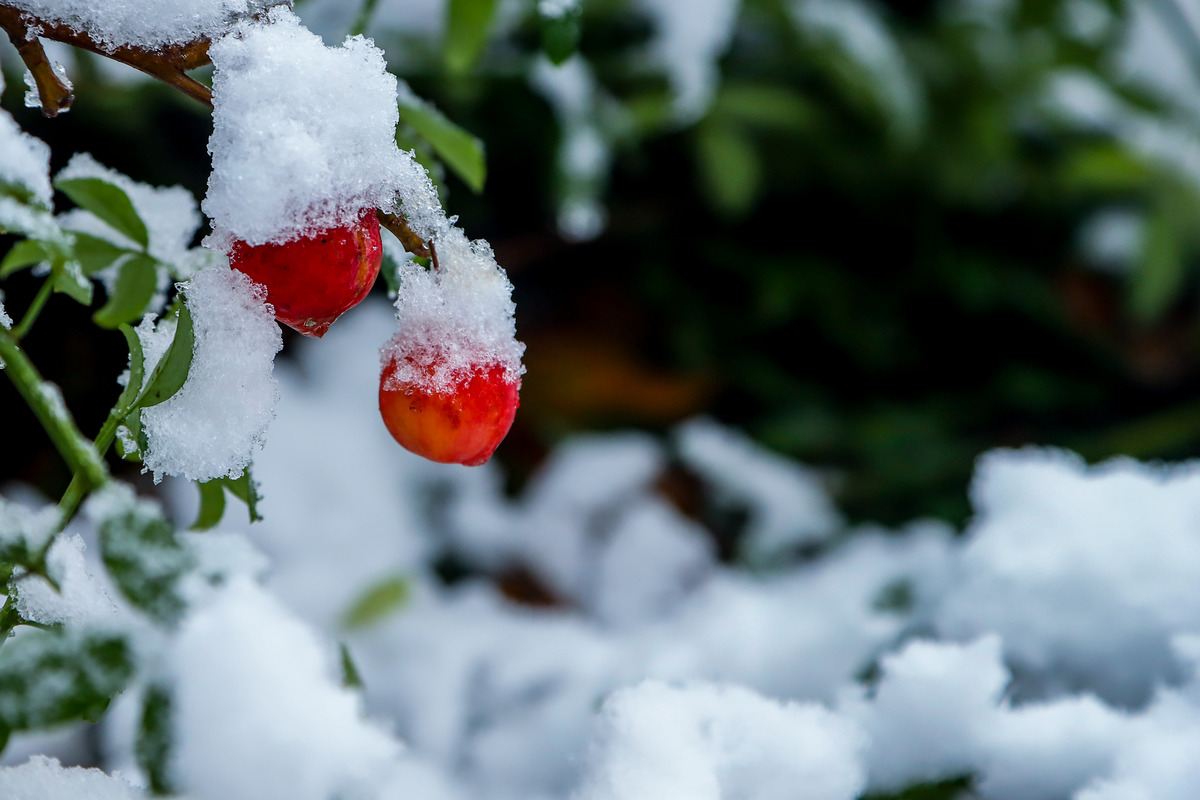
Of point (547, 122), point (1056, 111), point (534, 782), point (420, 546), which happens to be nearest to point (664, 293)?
point (547, 122)

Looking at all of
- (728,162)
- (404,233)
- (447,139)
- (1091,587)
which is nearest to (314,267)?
(404,233)

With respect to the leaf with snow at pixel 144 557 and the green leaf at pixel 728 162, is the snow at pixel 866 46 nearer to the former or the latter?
the green leaf at pixel 728 162

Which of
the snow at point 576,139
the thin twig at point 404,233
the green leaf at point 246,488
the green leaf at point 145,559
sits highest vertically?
the snow at point 576,139

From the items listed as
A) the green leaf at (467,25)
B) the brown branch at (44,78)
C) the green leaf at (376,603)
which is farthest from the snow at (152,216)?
the green leaf at (376,603)

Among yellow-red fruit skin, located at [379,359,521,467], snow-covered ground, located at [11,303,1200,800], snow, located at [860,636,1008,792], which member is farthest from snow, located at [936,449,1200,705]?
yellow-red fruit skin, located at [379,359,521,467]

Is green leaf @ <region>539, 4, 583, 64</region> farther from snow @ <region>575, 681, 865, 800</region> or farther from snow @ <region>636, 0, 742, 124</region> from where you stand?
snow @ <region>636, 0, 742, 124</region>

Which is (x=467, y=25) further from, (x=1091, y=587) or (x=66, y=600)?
(x=1091, y=587)
